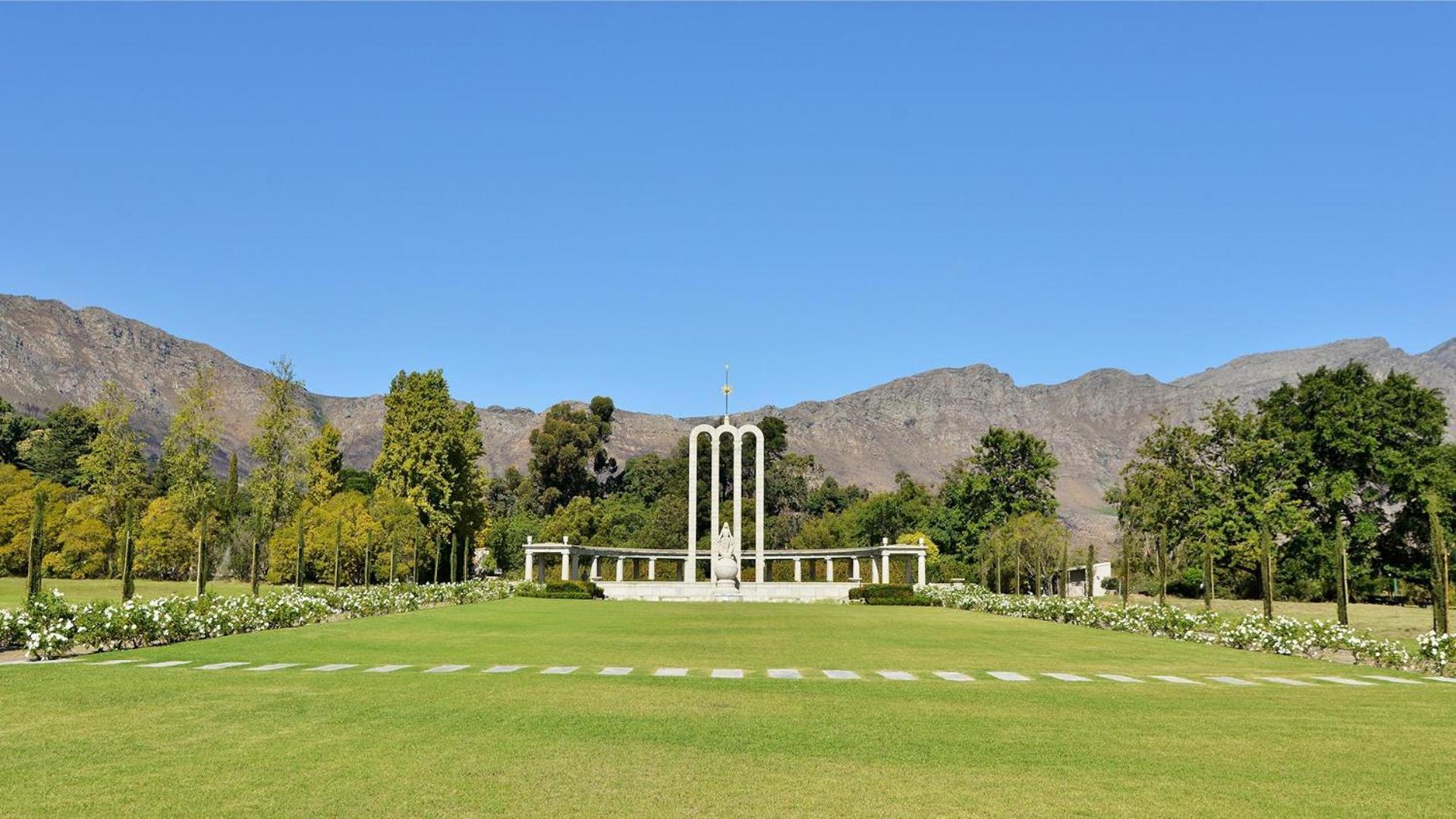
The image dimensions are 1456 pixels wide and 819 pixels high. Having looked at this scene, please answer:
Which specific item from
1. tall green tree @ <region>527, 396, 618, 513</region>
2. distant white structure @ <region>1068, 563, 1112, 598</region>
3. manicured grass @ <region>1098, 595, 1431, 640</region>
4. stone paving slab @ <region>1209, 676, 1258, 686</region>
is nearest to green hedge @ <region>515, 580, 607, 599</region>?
manicured grass @ <region>1098, 595, 1431, 640</region>

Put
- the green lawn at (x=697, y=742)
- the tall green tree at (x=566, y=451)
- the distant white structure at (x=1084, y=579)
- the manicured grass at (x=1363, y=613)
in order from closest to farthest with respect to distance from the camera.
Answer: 1. the green lawn at (x=697, y=742)
2. the manicured grass at (x=1363, y=613)
3. the distant white structure at (x=1084, y=579)
4. the tall green tree at (x=566, y=451)

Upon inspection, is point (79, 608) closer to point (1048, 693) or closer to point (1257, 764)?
point (1048, 693)

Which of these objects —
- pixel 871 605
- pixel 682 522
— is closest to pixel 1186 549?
pixel 871 605

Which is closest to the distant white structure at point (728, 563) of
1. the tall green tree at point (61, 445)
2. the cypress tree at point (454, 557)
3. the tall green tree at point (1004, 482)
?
the cypress tree at point (454, 557)

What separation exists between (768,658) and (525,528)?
79840 mm

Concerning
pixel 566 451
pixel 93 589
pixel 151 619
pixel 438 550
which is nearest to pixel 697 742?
pixel 151 619

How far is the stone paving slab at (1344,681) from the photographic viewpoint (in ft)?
53.2

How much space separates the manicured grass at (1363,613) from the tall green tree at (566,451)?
73.8m

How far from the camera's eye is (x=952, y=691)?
539 inches

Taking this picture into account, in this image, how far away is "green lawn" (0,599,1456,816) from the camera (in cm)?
702

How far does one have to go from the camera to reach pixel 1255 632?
23.9 metres

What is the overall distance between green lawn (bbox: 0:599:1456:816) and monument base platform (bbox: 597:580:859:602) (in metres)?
42.5

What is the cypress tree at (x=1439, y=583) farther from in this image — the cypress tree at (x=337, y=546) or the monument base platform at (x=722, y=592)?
the monument base platform at (x=722, y=592)

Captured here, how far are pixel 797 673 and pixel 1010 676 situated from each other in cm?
325
